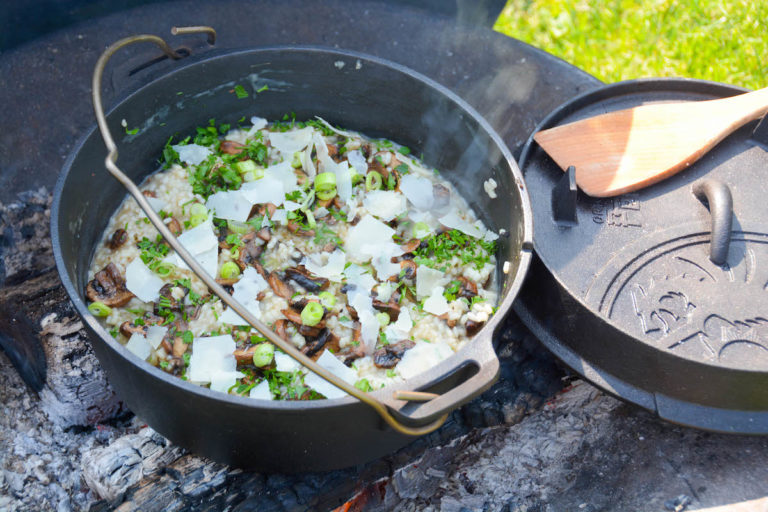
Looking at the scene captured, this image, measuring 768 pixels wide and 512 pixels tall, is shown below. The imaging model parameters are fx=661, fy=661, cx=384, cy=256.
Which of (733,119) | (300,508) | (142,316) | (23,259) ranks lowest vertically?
(300,508)

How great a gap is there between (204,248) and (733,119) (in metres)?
2.24

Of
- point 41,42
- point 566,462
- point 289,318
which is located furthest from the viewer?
point 41,42

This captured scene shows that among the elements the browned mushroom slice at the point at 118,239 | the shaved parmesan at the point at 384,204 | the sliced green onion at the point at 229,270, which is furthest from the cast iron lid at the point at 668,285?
the browned mushroom slice at the point at 118,239

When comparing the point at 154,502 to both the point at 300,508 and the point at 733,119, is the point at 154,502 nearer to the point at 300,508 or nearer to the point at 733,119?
the point at 300,508

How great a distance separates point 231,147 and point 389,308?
113 cm

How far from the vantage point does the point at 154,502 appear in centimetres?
236

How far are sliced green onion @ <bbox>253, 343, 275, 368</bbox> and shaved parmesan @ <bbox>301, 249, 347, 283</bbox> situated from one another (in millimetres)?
439

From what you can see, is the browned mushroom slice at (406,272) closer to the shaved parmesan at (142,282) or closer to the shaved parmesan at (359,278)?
the shaved parmesan at (359,278)

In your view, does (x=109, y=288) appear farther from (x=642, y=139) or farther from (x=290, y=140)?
(x=642, y=139)

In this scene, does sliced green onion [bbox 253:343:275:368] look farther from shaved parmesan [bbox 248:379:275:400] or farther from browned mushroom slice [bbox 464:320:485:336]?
browned mushroom slice [bbox 464:320:485:336]

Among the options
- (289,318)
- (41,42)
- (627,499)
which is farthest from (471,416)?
(41,42)

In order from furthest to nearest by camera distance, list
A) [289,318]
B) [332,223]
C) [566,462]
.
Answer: [332,223], [566,462], [289,318]

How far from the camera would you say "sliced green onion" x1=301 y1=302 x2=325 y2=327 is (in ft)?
8.06

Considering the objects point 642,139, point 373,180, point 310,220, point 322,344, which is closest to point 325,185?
point 310,220
